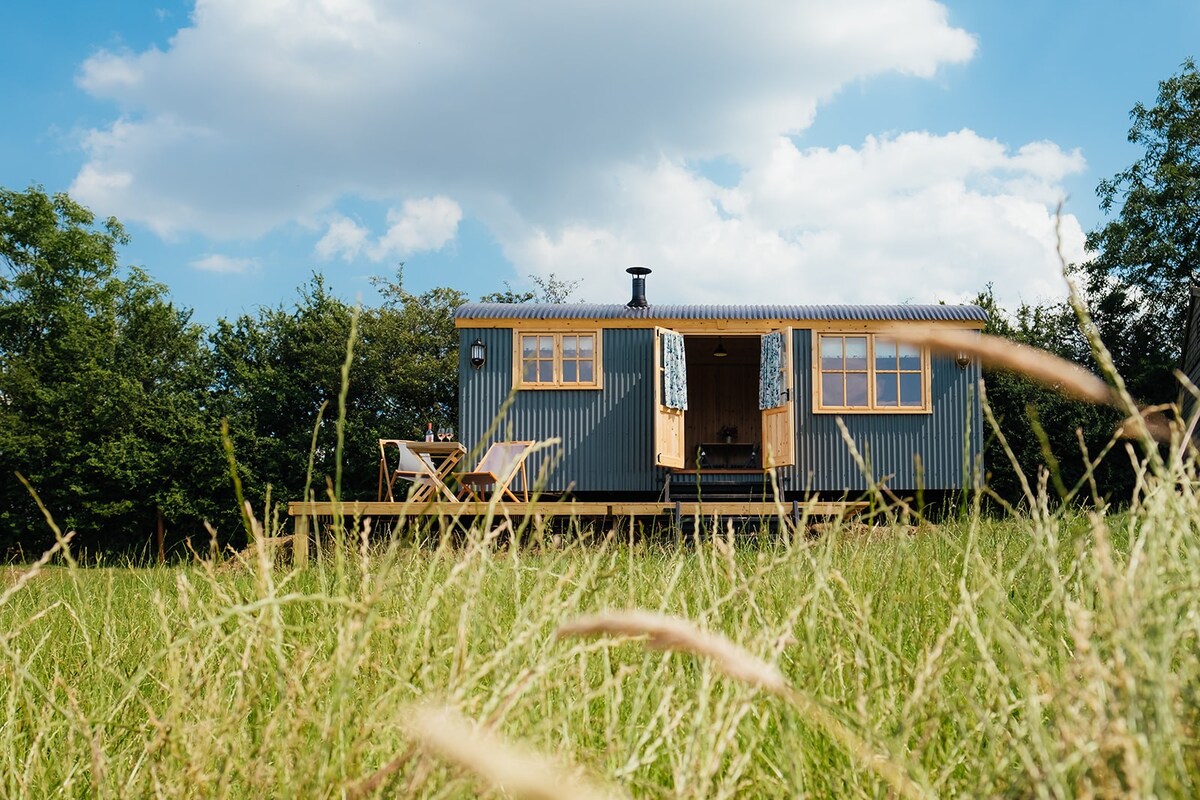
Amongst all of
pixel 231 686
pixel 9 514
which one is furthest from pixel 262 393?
pixel 231 686

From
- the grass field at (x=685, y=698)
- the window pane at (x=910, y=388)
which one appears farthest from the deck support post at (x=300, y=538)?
the window pane at (x=910, y=388)

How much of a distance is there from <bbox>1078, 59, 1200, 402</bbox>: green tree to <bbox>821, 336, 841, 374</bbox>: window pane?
8.52 meters

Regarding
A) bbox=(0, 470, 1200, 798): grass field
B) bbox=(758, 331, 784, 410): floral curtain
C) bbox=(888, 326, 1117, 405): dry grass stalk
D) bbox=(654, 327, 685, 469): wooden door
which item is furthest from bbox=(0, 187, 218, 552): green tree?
bbox=(888, 326, 1117, 405): dry grass stalk

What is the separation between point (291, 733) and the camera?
1.18m

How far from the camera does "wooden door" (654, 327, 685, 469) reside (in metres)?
11.1

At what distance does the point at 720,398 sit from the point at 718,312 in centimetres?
257

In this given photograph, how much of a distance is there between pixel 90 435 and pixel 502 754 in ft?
67.6

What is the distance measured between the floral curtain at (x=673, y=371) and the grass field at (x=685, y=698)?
27.8 feet

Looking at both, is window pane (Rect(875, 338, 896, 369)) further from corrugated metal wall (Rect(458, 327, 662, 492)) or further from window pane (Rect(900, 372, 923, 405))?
corrugated metal wall (Rect(458, 327, 662, 492))

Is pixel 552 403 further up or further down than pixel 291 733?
further up

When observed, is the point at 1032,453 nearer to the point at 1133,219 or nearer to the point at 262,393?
the point at 1133,219

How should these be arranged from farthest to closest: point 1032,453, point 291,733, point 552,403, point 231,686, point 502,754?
point 1032,453 → point 552,403 → point 231,686 → point 291,733 → point 502,754

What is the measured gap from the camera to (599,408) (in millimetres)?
11930

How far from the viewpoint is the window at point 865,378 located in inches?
468
